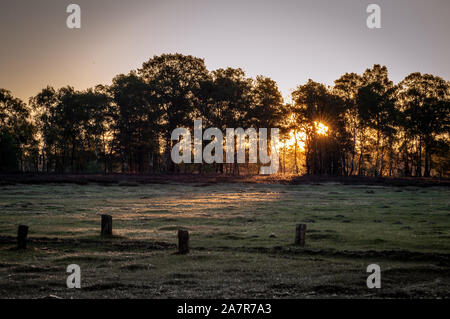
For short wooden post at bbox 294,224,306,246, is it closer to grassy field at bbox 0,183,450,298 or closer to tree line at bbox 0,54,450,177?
grassy field at bbox 0,183,450,298

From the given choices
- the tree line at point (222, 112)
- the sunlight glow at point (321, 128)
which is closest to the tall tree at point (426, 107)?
the tree line at point (222, 112)

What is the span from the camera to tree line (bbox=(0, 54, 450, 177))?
87.9 meters

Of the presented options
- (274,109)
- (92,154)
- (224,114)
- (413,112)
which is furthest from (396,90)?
(92,154)

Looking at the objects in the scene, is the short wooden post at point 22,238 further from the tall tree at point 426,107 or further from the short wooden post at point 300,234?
the tall tree at point 426,107

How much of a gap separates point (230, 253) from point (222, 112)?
77.5m

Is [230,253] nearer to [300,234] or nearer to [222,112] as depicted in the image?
[300,234]

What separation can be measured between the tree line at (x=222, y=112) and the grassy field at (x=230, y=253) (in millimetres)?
53621

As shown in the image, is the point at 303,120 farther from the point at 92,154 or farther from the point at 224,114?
the point at 92,154

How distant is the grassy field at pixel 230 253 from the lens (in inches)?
551

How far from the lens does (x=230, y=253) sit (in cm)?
2011

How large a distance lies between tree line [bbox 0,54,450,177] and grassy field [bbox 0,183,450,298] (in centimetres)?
5362

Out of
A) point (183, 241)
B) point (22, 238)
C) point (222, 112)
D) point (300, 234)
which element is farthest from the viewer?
point (222, 112)

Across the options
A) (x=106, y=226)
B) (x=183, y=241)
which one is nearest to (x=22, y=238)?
(x=106, y=226)

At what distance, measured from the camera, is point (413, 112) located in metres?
87.2
